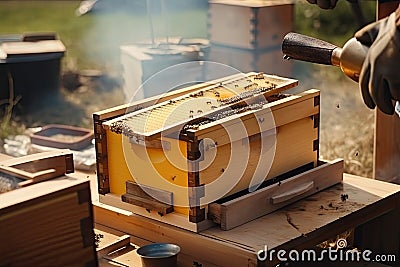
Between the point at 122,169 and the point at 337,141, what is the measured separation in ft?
7.25

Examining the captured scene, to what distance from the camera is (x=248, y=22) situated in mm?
4941

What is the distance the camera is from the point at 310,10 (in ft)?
27.3

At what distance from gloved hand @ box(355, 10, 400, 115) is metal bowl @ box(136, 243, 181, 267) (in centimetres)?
86

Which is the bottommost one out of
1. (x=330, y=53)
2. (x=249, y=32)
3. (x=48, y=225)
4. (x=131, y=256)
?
(x=131, y=256)

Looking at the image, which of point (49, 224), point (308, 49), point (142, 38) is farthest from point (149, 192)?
point (142, 38)

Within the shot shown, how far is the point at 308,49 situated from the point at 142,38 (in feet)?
14.5

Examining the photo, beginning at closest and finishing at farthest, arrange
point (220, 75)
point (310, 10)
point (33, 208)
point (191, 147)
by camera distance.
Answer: point (33, 208) → point (191, 147) → point (220, 75) → point (310, 10)

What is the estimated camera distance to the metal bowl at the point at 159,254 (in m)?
2.50

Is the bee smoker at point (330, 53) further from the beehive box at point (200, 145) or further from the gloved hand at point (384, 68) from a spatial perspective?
the beehive box at point (200, 145)

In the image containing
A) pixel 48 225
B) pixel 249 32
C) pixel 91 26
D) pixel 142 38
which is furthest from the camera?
pixel 91 26

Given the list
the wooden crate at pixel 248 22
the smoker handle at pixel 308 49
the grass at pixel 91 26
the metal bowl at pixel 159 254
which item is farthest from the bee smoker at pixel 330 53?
the grass at pixel 91 26

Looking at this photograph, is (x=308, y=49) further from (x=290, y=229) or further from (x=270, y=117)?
(x=290, y=229)

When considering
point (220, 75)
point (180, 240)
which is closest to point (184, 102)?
point (180, 240)

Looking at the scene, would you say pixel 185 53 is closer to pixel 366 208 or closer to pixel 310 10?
pixel 366 208
